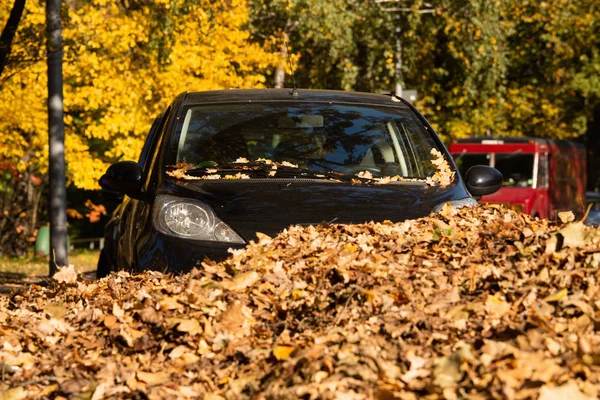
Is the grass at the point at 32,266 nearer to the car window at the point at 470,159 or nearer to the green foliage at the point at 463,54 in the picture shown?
the green foliage at the point at 463,54

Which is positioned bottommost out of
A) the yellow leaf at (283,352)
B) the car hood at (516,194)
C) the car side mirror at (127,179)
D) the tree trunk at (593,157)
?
the tree trunk at (593,157)

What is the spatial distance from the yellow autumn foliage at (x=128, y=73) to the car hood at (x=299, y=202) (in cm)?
1464

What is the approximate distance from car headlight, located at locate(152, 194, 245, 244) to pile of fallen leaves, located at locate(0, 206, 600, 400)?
333 millimetres

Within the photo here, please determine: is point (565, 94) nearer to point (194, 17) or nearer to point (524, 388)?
point (194, 17)

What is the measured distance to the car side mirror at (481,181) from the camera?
23.6 ft

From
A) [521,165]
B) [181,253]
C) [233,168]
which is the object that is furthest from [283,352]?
[521,165]

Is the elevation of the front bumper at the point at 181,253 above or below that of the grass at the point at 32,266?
above

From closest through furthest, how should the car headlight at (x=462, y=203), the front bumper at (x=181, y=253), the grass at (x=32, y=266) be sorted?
1. the front bumper at (x=181, y=253)
2. the car headlight at (x=462, y=203)
3. the grass at (x=32, y=266)

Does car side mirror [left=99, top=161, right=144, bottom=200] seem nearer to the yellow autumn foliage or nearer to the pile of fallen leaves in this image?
the pile of fallen leaves

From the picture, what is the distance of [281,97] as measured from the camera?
7711mm

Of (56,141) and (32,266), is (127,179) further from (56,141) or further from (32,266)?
(32,266)

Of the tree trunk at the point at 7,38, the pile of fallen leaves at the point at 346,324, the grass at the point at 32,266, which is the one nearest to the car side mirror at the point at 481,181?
the pile of fallen leaves at the point at 346,324

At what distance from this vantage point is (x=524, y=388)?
3.66 meters

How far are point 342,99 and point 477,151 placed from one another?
19894mm
